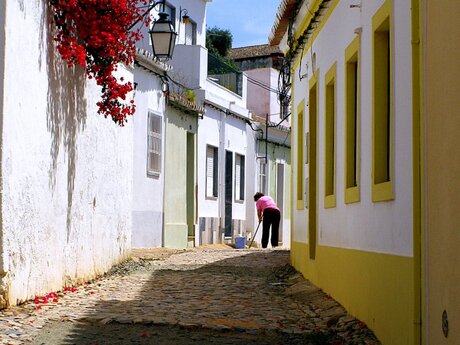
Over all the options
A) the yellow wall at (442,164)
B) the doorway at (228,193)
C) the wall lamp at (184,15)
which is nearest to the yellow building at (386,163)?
the yellow wall at (442,164)

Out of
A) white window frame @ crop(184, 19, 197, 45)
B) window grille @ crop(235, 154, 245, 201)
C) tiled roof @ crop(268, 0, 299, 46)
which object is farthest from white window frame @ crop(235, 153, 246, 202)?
tiled roof @ crop(268, 0, 299, 46)

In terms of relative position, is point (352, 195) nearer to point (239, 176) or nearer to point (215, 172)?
point (215, 172)

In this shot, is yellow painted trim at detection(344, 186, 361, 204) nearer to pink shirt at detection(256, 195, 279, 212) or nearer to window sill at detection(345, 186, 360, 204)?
window sill at detection(345, 186, 360, 204)

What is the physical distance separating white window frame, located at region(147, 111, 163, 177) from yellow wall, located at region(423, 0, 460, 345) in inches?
544

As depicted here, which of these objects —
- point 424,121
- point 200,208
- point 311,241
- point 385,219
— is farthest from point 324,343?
point 200,208

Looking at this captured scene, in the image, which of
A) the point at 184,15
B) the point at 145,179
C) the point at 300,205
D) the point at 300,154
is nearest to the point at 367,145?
the point at 300,205

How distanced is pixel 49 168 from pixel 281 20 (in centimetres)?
692

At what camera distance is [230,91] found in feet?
92.9

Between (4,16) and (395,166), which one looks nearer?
(395,166)

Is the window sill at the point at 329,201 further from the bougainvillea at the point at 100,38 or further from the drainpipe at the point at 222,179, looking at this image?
the drainpipe at the point at 222,179

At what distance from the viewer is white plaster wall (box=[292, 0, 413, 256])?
6645 mm

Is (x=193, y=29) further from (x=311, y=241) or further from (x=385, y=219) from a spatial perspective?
(x=385, y=219)

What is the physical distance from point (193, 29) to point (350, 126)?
737 inches

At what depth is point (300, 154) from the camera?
1448 centimetres
